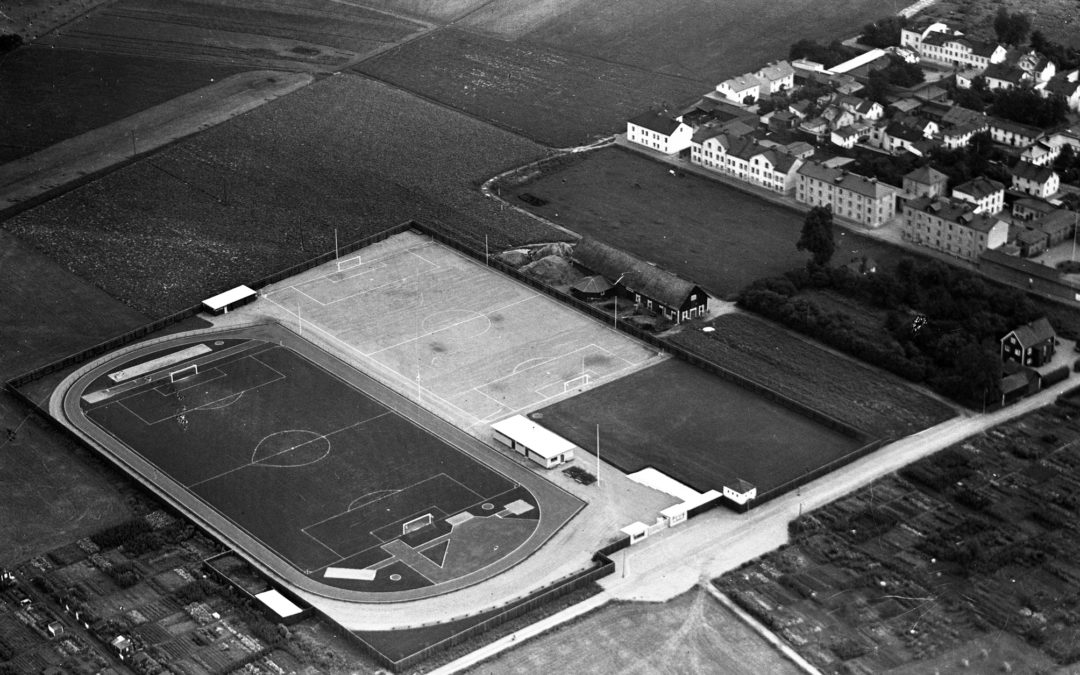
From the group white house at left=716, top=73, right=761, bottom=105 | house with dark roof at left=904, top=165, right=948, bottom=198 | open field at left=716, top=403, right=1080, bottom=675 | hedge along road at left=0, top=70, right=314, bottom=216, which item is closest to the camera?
open field at left=716, top=403, right=1080, bottom=675

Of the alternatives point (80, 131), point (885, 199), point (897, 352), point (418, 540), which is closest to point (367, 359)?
point (418, 540)

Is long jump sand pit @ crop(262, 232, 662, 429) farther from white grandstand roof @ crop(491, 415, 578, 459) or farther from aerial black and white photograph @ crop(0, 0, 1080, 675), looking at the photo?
white grandstand roof @ crop(491, 415, 578, 459)

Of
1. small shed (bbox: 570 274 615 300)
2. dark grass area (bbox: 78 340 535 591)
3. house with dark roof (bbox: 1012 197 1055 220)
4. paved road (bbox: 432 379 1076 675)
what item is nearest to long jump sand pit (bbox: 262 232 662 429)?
small shed (bbox: 570 274 615 300)

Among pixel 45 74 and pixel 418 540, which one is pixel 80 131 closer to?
pixel 45 74

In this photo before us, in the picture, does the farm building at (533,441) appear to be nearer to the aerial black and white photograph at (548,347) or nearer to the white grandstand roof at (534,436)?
the white grandstand roof at (534,436)

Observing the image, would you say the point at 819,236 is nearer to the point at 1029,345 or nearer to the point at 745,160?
the point at 1029,345

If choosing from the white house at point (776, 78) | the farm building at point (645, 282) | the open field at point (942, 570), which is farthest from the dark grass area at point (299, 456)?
the white house at point (776, 78)

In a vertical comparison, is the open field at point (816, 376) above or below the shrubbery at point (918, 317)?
below
